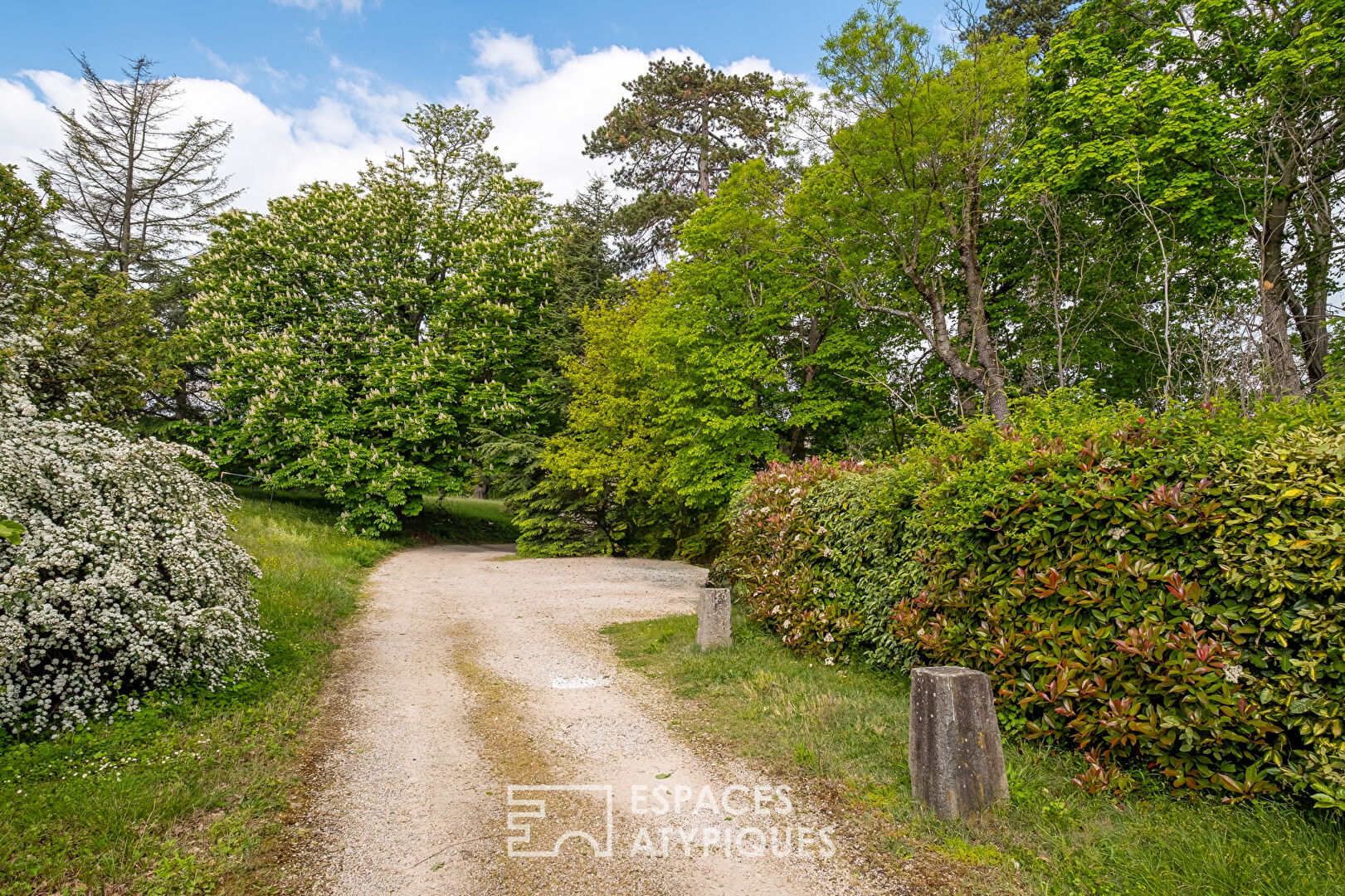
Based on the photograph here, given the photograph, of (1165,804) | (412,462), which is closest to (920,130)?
(1165,804)

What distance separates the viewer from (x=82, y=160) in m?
23.2

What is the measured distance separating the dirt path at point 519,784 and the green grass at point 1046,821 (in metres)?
0.49

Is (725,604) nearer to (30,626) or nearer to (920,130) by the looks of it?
(30,626)

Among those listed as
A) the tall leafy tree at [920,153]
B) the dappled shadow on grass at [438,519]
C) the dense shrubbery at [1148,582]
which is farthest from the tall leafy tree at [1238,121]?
the dappled shadow on grass at [438,519]

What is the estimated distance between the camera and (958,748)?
388 centimetres

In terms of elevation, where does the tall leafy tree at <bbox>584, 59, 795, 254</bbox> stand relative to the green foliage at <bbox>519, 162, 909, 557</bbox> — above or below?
above

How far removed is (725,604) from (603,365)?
37.8 ft

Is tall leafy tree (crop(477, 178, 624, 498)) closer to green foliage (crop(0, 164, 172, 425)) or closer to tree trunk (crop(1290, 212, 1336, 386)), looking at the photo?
green foliage (crop(0, 164, 172, 425))

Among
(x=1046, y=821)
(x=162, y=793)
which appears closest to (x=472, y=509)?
(x=162, y=793)
